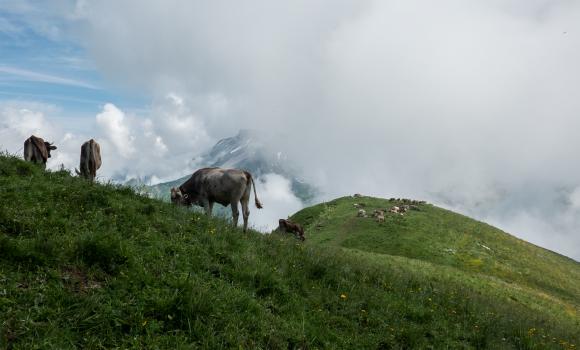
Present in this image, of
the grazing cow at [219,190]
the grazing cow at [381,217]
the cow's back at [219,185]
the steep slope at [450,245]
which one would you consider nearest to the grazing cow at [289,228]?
A: the steep slope at [450,245]

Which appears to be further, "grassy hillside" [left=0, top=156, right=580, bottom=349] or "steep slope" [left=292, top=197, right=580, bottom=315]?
"steep slope" [left=292, top=197, right=580, bottom=315]

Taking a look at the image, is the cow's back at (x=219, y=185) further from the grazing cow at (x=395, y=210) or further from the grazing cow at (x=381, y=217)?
the grazing cow at (x=395, y=210)

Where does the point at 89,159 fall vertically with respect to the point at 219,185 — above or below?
above

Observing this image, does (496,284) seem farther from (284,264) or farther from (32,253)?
(32,253)

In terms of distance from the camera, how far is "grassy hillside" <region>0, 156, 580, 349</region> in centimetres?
734

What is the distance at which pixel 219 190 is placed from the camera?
18.8m

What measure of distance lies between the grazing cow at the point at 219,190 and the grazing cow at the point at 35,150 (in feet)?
19.5

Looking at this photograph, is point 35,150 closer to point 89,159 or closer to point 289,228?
point 89,159

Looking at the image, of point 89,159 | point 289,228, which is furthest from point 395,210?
point 89,159

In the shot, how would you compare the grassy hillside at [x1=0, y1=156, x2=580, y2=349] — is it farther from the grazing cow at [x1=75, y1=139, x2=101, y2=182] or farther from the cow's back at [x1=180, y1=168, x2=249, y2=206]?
the cow's back at [x1=180, y1=168, x2=249, y2=206]

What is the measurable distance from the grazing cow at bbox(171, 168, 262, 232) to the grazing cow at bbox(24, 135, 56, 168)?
5.94 m

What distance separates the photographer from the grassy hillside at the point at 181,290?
734 centimetres

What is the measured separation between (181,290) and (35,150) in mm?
14253

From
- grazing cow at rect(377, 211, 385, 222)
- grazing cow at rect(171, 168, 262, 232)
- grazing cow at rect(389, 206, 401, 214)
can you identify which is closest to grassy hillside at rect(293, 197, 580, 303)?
grazing cow at rect(377, 211, 385, 222)
